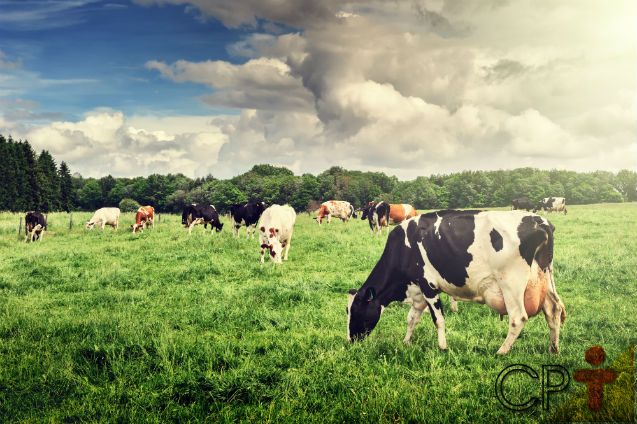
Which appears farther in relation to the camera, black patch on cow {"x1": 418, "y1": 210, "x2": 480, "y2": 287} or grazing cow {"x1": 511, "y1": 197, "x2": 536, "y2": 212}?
grazing cow {"x1": 511, "y1": 197, "x2": 536, "y2": 212}

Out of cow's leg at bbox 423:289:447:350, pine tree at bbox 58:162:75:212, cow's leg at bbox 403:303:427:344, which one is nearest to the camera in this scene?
cow's leg at bbox 423:289:447:350

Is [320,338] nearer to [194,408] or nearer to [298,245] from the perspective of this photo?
[194,408]

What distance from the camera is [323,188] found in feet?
247

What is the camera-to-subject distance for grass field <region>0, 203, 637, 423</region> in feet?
15.1

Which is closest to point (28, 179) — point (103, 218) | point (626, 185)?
point (103, 218)

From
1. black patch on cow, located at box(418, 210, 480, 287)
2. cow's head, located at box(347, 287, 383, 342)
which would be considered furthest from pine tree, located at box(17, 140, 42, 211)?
black patch on cow, located at box(418, 210, 480, 287)

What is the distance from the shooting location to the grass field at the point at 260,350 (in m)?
4.60

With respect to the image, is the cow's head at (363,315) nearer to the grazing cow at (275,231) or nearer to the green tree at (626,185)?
the grazing cow at (275,231)

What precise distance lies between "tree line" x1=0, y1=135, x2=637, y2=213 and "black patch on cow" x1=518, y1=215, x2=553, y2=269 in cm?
6652

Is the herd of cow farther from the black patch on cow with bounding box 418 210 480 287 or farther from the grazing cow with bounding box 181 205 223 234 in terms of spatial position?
the grazing cow with bounding box 181 205 223 234

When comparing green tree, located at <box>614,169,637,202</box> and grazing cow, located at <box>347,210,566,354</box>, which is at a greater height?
green tree, located at <box>614,169,637,202</box>

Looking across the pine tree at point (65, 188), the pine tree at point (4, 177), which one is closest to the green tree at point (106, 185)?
the pine tree at point (65, 188)

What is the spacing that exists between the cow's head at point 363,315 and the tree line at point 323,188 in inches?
2577

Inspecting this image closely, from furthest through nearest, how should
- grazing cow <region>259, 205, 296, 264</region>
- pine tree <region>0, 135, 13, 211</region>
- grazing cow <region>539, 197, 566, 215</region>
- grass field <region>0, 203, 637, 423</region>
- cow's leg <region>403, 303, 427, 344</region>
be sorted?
pine tree <region>0, 135, 13, 211</region> → grazing cow <region>539, 197, 566, 215</region> → grazing cow <region>259, 205, 296, 264</region> → cow's leg <region>403, 303, 427, 344</region> → grass field <region>0, 203, 637, 423</region>
